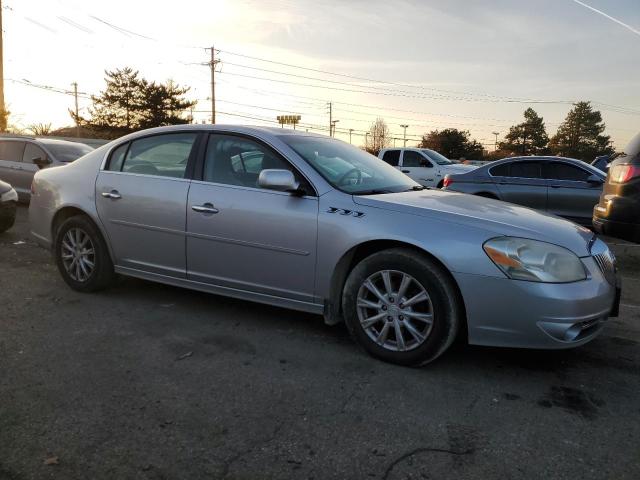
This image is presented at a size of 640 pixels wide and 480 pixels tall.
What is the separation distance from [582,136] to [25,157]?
90.4m

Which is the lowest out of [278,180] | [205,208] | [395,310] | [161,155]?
[395,310]

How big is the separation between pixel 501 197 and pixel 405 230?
7007 mm

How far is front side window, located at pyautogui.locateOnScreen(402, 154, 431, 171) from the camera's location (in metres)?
15.8

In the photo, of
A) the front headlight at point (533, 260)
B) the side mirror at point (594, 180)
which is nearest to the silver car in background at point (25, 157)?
the side mirror at point (594, 180)

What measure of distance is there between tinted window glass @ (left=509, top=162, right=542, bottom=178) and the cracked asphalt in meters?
5.80

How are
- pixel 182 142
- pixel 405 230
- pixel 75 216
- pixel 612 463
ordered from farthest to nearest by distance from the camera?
pixel 75 216 → pixel 182 142 → pixel 405 230 → pixel 612 463

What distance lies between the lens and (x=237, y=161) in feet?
13.6

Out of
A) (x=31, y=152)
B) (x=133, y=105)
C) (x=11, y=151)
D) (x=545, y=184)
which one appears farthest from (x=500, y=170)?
(x=133, y=105)

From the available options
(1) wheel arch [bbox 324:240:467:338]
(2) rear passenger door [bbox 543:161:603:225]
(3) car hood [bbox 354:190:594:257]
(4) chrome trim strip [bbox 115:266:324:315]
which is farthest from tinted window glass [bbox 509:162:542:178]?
(4) chrome trim strip [bbox 115:266:324:315]

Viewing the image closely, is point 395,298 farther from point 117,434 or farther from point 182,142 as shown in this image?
point 182,142

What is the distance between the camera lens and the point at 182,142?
4.42 metres

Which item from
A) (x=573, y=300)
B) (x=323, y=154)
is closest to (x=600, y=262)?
(x=573, y=300)

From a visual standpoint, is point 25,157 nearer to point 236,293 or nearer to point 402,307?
point 236,293

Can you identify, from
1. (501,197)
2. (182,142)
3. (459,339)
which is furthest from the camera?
(501,197)
